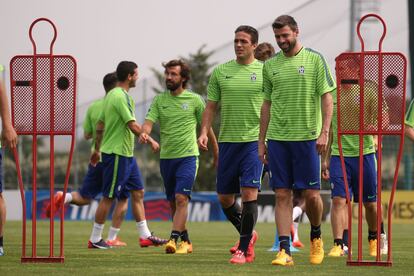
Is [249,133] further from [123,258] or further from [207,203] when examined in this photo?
[207,203]

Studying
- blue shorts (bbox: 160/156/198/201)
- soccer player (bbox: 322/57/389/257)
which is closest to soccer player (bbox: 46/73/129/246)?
blue shorts (bbox: 160/156/198/201)

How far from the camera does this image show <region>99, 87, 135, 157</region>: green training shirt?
50.5ft

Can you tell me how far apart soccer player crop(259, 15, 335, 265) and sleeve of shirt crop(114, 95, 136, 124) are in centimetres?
394

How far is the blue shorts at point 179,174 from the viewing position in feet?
46.6

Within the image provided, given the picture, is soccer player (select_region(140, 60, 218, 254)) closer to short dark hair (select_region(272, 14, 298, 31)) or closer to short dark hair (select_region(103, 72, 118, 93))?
short dark hair (select_region(103, 72, 118, 93))

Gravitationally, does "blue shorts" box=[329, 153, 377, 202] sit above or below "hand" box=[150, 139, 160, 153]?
below

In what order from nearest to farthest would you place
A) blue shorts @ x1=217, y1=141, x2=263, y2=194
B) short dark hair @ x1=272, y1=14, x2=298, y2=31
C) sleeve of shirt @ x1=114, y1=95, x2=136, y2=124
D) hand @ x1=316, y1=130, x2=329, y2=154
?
hand @ x1=316, y1=130, x2=329, y2=154
short dark hair @ x1=272, y1=14, x2=298, y2=31
blue shorts @ x1=217, y1=141, x2=263, y2=194
sleeve of shirt @ x1=114, y1=95, x2=136, y2=124

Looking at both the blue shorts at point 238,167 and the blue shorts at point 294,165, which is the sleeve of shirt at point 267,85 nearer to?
the blue shorts at point 294,165

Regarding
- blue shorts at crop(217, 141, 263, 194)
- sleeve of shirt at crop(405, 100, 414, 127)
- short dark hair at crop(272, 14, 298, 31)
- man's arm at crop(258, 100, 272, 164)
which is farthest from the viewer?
sleeve of shirt at crop(405, 100, 414, 127)

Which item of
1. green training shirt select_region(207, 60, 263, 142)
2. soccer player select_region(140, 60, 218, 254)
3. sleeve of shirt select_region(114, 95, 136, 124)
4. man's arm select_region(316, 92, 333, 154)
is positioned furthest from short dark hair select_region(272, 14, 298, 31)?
sleeve of shirt select_region(114, 95, 136, 124)

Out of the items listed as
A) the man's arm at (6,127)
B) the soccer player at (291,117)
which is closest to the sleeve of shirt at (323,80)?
the soccer player at (291,117)

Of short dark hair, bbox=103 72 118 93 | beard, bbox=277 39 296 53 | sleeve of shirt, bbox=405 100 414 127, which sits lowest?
sleeve of shirt, bbox=405 100 414 127

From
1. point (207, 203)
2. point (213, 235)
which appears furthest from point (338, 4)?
point (213, 235)

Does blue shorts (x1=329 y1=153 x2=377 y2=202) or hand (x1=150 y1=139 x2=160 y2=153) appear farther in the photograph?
hand (x1=150 y1=139 x2=160 y2=153)
